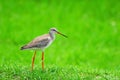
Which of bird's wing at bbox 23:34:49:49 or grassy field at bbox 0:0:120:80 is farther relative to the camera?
grassy field at bbox 0:0:120:80

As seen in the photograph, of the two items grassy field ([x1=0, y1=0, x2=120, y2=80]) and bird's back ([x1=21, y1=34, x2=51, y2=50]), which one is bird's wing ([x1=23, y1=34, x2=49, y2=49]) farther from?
grassy field ([x1=0, y1=0, x2=120, y2=80])

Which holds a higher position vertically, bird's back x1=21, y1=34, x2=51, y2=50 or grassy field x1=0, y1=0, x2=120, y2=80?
grassy field x1=0, y1=0, x2=120, y2=80

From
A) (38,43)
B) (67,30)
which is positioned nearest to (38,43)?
(38,43)

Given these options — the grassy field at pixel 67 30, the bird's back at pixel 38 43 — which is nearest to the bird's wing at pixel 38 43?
the bird's back at pixel 38 43

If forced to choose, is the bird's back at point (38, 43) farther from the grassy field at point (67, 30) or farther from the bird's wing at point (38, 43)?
the grassy field at point (67, 30)

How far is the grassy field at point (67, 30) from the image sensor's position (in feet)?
55.6

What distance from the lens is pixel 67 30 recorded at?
774 inches

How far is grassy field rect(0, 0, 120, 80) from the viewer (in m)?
16.9

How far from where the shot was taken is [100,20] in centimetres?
2097

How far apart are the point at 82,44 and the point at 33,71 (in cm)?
699

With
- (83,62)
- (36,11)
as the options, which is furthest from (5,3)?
(83,62)

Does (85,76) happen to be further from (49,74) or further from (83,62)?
(83,62)

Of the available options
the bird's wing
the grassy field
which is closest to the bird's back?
the bird's wing

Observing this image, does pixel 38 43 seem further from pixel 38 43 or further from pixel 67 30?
pixel 67 30
